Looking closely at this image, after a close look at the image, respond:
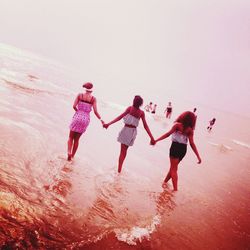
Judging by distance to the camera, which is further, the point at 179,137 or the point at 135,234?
the point at 179,137

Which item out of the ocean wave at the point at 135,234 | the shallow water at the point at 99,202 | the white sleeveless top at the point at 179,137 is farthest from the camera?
the white sleeveless top at the point at 179,137

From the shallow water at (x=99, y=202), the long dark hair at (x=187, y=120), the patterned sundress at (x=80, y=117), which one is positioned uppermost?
the long dark hair at (x=187, y=120)

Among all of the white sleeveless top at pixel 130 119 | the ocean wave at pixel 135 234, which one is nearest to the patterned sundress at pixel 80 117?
the white sleeveless top at pixel 130 119

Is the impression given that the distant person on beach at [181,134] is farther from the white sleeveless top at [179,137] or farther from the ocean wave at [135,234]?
the ocean wave at [135,234]

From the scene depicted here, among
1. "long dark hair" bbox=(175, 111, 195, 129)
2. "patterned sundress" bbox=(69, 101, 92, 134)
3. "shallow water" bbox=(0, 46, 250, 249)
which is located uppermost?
"long dark hair" bbox=(175, 111, 195, 129)

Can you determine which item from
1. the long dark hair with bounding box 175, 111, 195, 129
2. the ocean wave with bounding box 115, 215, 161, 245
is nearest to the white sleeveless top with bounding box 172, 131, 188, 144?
the long dark hair with bounding box 175, 111, 195, 129

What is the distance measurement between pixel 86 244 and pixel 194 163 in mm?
9685

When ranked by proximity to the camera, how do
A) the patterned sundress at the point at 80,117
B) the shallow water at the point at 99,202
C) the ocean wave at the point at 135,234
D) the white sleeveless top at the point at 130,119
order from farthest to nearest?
the patterned sundress at the point at 80,117
the white sleeveless top at the point at 130,119
the ocean wave at the point at 135,234
the shallow water at the point at 99,202

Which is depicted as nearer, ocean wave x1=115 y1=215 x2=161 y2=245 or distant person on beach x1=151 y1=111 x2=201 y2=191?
ocean wave x1=115 y1=215 x2=161 y2=245

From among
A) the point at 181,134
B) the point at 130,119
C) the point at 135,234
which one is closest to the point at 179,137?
the point at 181,134

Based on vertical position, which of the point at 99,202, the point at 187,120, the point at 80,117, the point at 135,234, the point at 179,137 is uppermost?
the point at 187,120

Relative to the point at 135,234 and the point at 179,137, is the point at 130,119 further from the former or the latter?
the point at 135,234

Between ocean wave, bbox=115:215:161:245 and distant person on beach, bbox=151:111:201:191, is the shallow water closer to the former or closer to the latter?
ocean wave, bbox=115:215:161:245

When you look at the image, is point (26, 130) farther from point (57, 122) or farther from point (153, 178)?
point (153, 178)
